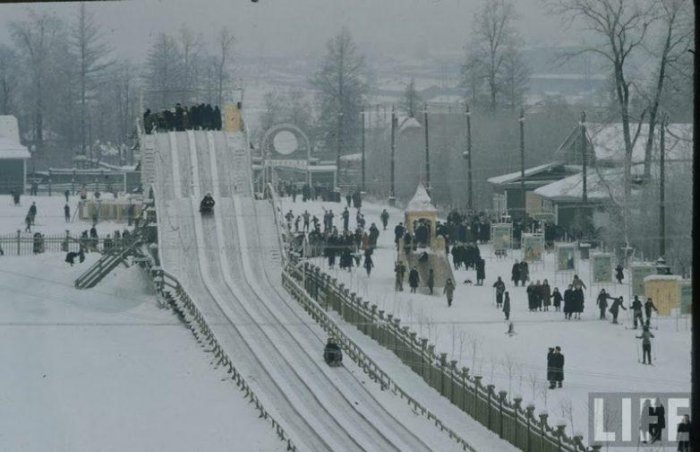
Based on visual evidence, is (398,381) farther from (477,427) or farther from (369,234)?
(369,234)

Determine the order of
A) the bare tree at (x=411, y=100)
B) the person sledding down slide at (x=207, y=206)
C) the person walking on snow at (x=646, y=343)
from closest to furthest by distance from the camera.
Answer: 1. the person walking on snow at (x=646, y=343)
2. the bare tree at (x=411, y=100)
3. the person sledding down slide at (x=207, y=206)

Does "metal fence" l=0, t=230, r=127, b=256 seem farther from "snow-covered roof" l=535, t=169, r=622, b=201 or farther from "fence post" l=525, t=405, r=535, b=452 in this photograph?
"fence post" l=525, t=405, r=535, b=452

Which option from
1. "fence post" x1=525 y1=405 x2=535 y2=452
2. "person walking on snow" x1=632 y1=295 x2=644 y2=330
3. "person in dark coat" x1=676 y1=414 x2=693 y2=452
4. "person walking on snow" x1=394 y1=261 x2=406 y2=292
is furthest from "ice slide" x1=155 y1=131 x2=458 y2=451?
"person walking on snow" x1=632 y1=295 x2=644 y2=330

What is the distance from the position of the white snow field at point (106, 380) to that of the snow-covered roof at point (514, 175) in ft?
7.31

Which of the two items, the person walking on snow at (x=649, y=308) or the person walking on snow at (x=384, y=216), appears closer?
the person walking on snow at (x=649, y=308)

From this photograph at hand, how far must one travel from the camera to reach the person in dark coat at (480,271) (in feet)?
29.7

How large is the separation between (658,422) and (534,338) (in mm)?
2475

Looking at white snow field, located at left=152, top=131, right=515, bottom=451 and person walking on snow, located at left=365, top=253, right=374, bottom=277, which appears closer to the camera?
white snow field, located at left=152, top=131, right=515, bottom=451

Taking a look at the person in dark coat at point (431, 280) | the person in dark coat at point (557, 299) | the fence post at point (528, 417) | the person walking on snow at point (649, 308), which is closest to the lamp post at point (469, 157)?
the person in dark coat at point (431, 280)

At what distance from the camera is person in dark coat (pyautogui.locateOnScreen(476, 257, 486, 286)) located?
905cm

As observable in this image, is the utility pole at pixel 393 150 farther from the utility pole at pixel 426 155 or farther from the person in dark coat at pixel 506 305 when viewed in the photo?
the person in dark coat at pixel 506 305

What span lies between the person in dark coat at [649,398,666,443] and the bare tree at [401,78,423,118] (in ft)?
11.5

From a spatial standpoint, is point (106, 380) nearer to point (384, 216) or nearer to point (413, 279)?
point (413, 279)

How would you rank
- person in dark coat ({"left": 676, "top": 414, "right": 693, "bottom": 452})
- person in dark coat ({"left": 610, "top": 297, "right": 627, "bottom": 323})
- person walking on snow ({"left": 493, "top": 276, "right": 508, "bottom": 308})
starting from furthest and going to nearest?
person walking on snow ({"left": 493, "top": 276, "right": 508, "bottom": 308})
person in dark coat ({"left": 610, "top": 297, "right": 627, "bottom": 323})
person in dark coat ({"left": 676, "top": 414, "right": 693, "bottom": 452})
